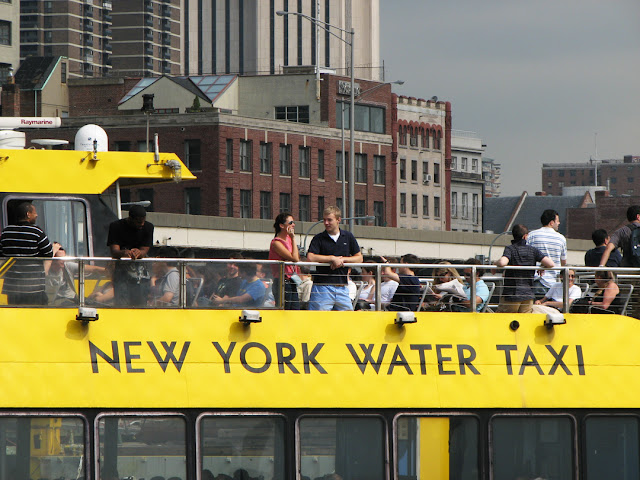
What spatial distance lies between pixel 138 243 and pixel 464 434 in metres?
3.42

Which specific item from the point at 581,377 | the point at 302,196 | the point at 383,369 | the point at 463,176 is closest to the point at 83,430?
the point at 383,369

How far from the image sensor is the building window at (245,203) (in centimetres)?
9275

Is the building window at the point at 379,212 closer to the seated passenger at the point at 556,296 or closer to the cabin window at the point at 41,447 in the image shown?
the seated passenger at the point at 556,296

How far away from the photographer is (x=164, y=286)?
9.84 m

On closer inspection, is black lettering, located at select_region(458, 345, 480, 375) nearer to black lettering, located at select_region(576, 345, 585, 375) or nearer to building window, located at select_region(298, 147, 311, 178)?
black lettering, located at select_region(576, 345, 585, 375)

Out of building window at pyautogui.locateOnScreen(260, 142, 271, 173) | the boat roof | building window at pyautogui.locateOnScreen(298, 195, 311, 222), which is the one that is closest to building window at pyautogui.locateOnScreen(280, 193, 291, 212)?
building window at pyautogui.locateOnScreen(298, 195, 311, 222)

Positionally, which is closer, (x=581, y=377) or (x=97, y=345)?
(x=97, y=345)

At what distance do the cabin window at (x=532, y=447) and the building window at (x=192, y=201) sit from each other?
79615mm

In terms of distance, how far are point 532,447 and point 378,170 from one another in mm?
98317

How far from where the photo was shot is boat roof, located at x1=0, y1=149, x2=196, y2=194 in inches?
467

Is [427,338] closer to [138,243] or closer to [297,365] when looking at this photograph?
[297,365]

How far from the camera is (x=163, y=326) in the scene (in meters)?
9.78

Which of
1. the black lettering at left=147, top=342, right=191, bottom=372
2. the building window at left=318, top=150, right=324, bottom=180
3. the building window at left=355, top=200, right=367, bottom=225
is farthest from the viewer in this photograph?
the building window at left=355, top=200, right=367, bottom=225

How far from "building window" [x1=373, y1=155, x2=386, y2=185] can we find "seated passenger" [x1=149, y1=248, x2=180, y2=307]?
9748 cm
